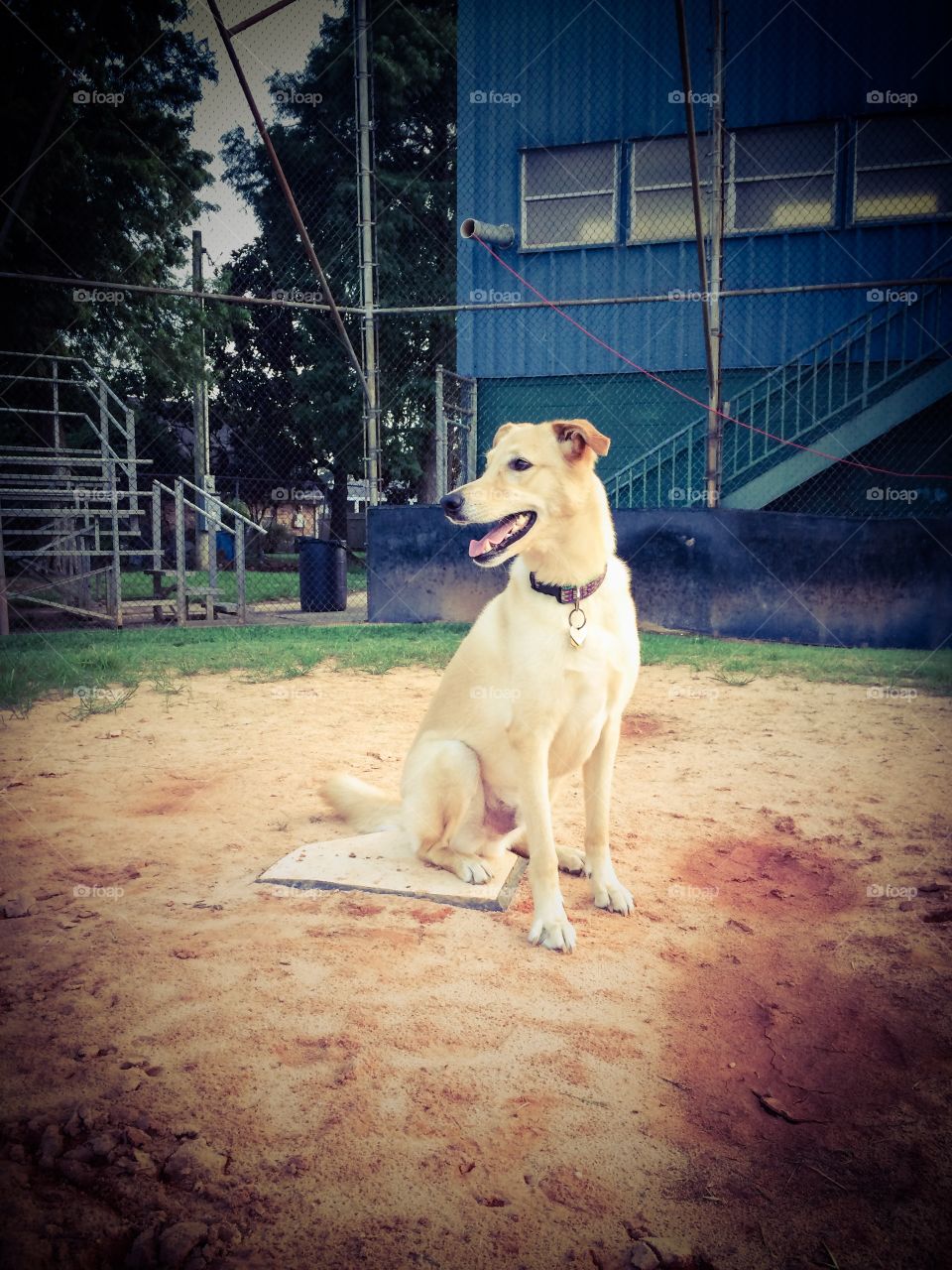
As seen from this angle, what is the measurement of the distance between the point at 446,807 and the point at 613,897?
0.69m

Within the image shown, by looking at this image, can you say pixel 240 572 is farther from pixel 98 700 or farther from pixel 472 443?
pixel 98 700

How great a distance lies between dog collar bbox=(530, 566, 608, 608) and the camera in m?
2.80

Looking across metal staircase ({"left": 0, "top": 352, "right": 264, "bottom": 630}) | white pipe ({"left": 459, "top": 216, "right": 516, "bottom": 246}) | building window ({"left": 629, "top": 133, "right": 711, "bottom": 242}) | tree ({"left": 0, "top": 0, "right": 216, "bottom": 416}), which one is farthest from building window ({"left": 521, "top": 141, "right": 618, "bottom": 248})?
metal staircase ({"left": 0, "top": 352, "right": 264, "bottom": 630})

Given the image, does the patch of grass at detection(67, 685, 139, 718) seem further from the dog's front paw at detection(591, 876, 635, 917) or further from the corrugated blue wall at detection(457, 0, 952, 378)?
the corrugated blue wall at detection(457, 0, 952, 378)

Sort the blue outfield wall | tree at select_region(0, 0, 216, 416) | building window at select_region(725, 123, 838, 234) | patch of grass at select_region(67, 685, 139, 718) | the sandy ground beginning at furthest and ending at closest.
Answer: building window at select_region(725, 123, 838, 234), tree at select_region(0, 0, 216, 416), the blue outfield wall, patch of grass at select_region(67, 685, 139, 718), the sandy ground

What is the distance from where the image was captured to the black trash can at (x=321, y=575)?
1209 centimetres

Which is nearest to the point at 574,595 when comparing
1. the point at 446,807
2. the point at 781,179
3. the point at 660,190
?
the point at 446,807

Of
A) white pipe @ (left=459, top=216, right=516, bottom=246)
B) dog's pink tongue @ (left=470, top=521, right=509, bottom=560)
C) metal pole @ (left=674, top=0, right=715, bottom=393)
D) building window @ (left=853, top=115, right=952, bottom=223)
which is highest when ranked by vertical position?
building window @ (left=853, top=115, right=952, bottom=223)

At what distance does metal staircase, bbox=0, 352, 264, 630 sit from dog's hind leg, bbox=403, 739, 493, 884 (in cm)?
781

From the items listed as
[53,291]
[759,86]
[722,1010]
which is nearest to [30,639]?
[53,291]

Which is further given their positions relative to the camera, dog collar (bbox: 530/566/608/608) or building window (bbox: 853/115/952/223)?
building window (bbox: 853/115/952/223)

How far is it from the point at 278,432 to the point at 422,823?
2150 centimetres

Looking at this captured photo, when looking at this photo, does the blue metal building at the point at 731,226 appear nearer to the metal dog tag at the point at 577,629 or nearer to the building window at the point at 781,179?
the building window at the point at 781,179

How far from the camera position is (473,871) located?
9.80ft
